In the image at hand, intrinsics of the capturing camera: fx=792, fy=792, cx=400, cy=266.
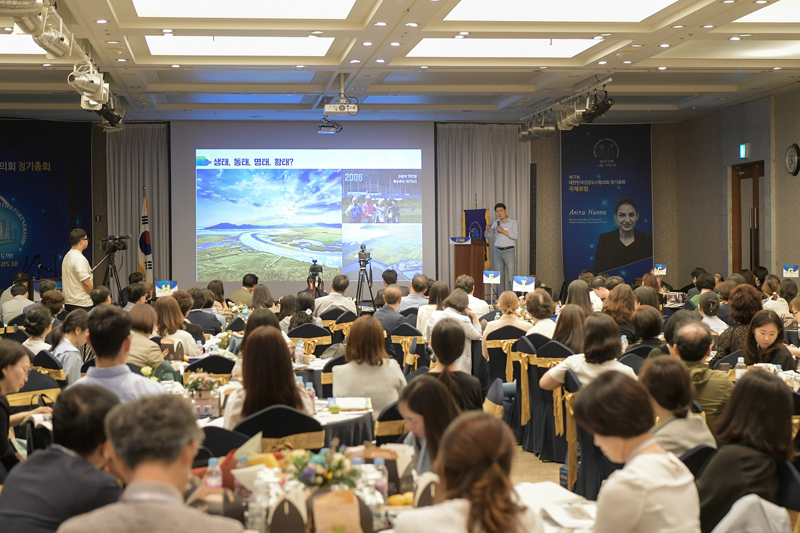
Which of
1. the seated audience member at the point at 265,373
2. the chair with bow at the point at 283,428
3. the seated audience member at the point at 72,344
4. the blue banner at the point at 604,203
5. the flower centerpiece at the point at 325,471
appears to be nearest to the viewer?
the flower centerpiece at the point at 325,471

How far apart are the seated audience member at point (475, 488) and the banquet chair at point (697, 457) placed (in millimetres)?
1100

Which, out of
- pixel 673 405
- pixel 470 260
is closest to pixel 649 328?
pixel 673 405

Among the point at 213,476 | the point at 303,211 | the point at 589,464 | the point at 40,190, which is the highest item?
the point at 40,190

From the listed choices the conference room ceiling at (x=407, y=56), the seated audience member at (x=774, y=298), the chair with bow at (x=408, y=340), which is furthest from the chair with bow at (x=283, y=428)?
the seated audience member at (x=774, y=298)

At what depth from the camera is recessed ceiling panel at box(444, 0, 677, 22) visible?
8117mm

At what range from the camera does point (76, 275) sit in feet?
28.6

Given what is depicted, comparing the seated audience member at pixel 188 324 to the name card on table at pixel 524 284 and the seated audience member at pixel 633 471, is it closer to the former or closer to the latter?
the seated audience member at pixel 633 471

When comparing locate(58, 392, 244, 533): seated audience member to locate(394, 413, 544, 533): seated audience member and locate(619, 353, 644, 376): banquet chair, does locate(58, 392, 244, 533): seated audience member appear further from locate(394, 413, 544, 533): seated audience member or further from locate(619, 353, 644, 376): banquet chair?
locate(619, 353, 644, 376): banquet chair

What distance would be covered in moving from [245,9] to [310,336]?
3.51m

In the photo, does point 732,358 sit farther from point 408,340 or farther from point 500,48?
point 500,48

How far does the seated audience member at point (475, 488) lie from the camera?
1.88 metres

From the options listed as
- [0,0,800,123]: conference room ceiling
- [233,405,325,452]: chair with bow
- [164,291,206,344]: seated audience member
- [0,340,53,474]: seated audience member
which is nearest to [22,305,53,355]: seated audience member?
[164,291,206,344]: seated audience member

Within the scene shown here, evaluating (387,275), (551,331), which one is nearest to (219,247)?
(387,275)

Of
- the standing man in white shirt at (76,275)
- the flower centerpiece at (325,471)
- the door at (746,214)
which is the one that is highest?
the door at (746,214)
